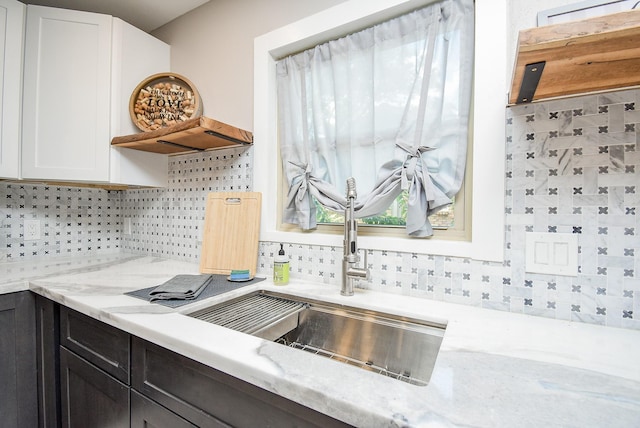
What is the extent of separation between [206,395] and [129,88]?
1.63m

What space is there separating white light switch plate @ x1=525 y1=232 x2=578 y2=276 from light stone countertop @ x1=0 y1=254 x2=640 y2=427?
15cm

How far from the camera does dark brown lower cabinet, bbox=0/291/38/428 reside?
1131 mm

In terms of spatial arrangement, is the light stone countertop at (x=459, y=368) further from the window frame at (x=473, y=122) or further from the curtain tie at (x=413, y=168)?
the curtain tie at (x=413, y=168)

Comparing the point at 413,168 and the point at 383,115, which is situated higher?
the point at 383,115

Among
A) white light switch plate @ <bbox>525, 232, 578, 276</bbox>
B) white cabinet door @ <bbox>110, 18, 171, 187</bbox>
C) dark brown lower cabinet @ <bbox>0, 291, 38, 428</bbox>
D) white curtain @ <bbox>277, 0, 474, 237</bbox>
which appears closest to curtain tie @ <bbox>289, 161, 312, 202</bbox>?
white curtain @ <bbox>277, 0, 474, 237</bbox>

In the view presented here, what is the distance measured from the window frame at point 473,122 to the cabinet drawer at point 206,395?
2.28ft

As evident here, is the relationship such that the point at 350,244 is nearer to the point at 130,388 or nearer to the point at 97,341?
the point at 130,388

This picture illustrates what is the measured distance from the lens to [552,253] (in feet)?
2.89

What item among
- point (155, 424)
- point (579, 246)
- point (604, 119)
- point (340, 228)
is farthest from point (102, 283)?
point (604, 119)

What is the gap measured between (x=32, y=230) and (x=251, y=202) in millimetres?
1364

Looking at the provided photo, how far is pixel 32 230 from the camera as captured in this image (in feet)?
5.54

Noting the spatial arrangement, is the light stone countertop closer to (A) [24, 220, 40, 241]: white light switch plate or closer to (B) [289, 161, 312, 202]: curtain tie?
(B) [289, 161, 312, 202]: curtain tie

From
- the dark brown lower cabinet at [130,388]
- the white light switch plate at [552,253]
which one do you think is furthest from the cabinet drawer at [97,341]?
the white light switch plate at [552,253]

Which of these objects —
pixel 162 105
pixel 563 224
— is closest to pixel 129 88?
pixel 162 105
